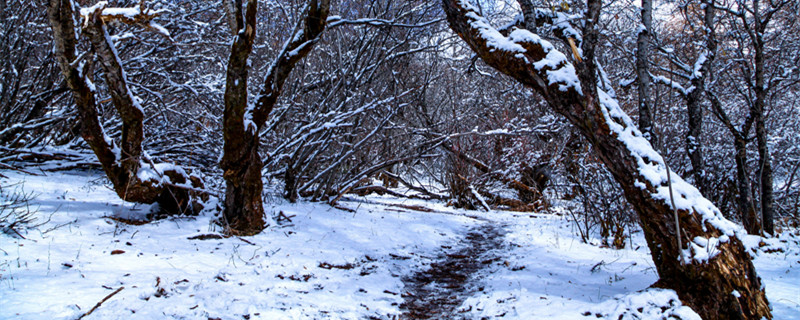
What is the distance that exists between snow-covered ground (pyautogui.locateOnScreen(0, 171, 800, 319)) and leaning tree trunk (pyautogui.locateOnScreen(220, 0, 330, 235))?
1.08ft

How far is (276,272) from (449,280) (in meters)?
1.76

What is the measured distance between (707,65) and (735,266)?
15.5 feet

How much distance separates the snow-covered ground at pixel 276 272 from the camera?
9.09 feet

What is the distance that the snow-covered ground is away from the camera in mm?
2771

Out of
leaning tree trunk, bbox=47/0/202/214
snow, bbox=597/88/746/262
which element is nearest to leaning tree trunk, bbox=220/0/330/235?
leaning tree trunk, bbox=47/0/202/214

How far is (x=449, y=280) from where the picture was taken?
173 inches

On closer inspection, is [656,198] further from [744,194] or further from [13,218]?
[13,218]

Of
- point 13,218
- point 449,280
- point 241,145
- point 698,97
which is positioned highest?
point 698,97

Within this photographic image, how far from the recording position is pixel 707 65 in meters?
6.36

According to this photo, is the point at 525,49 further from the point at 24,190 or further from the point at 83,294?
the point at 24,190

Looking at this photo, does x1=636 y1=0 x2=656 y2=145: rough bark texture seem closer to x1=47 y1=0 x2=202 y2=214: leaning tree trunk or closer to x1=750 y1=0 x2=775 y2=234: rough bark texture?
x1=750 y1=0 x2=775 y2=234: rough bark texture

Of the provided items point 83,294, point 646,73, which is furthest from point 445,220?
point 83,294

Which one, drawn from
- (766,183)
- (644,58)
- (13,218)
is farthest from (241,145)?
(766,183)

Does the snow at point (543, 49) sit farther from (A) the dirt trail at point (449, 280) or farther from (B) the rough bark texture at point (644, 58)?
(B) the rough bark texture at point (644, 58)
